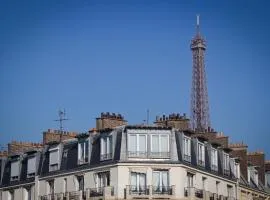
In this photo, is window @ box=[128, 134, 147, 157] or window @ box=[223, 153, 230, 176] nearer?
window @ box=[128, 134, 147, 157]

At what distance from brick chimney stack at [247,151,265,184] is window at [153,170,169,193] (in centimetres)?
1903

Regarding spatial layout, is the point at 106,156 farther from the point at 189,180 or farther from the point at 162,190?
the point at 189,180

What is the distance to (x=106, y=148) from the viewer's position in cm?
5775

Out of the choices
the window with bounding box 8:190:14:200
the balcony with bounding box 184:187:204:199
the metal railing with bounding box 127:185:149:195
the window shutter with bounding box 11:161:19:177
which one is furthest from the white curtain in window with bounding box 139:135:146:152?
the window with bounding box 8:190:14:200

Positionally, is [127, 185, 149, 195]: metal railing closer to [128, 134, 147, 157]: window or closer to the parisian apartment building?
the parisian apartment building

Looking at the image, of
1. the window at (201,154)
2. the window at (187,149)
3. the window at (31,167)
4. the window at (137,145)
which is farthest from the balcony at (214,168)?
the window at (31,167)

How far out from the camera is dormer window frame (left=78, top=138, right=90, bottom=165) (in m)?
59.1

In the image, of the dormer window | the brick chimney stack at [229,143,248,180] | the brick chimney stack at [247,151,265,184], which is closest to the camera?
the dormer window

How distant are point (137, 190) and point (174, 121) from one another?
7345 millimetres

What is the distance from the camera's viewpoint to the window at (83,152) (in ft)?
194

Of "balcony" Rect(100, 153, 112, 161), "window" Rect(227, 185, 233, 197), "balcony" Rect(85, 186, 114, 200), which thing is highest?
"balcony" Rect(100, 153, 112, 161)

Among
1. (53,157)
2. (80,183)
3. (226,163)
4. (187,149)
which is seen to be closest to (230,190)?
(226,163)

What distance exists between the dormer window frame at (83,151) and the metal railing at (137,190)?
4776 mm

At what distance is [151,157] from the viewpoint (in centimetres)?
5659
